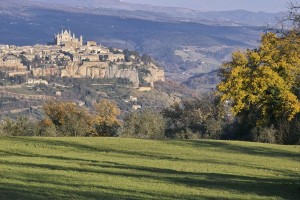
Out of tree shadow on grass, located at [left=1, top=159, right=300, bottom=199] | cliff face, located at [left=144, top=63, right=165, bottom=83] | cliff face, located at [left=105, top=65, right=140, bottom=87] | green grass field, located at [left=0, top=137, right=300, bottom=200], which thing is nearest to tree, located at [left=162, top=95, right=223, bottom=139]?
green grass field, located at [left=0, top=137, right=300, bottom=200]

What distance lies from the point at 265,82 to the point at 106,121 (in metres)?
15.4

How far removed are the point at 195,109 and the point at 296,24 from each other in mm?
27064

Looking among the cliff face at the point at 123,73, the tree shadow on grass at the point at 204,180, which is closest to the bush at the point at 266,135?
the tree shadow on grass at the point at 204,180

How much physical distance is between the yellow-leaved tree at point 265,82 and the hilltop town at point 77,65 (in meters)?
82.2

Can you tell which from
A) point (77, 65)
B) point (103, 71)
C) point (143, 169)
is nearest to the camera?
point (143, 169)

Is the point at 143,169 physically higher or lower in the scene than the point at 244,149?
higher

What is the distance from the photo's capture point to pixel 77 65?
122m

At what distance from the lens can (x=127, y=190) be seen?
13.3m

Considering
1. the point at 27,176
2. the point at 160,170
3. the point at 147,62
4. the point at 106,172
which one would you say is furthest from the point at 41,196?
the point at 147,62

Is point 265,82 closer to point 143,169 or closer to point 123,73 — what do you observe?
point 143,169

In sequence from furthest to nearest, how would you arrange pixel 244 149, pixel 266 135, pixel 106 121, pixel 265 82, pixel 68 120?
pixel 106 121 < pixel 68 120 < pixel 266 135 < pixel 265 82 < pixel 244 149

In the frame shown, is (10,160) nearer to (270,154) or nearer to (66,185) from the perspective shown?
(66,185)

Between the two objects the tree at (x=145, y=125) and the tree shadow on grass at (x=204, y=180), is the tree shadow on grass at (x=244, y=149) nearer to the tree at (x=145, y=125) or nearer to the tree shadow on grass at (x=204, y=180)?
the tree shadow on grass at (x=204, y=180)

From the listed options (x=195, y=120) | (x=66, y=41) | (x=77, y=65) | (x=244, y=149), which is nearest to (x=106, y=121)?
(x=195, y=120)
